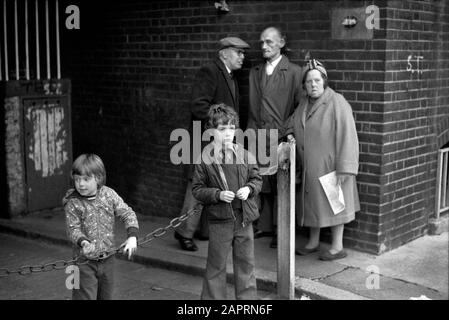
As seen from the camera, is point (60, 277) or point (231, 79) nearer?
point (60, 277)

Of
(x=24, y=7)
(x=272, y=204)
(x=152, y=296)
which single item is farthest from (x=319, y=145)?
(x=24, y=7)

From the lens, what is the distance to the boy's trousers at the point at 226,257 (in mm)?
4742

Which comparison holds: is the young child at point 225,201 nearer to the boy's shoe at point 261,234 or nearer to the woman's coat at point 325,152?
the woman's coat at point 325,152

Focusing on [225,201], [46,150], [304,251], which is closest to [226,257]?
[225,201]

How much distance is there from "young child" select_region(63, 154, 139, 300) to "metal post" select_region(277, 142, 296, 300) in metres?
1.34

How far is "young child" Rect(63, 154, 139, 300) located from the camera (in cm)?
418

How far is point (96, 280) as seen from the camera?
4324 millimetres

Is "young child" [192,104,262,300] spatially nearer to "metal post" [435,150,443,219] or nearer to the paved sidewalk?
the paved sidewalk

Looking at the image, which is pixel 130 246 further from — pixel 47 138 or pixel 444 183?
pixel 47 138

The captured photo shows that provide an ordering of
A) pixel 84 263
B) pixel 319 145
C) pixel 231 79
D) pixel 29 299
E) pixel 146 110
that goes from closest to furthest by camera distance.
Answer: pixel 84 263 < pixel 29 299 < pixel 319 145 < pixel 231 79 < pixel 146 110

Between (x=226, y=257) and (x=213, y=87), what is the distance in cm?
210

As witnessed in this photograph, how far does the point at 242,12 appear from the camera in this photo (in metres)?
6.83

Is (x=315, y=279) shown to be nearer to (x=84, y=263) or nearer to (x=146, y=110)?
(x=84, y=263)

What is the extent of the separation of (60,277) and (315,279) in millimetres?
2330
